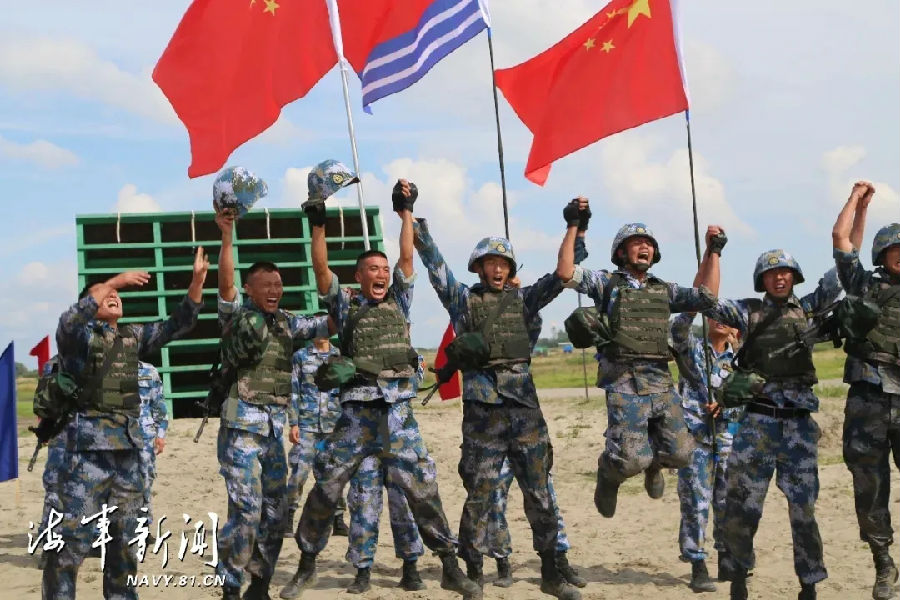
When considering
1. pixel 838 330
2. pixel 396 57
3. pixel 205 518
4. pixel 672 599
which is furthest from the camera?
pixel 205 518

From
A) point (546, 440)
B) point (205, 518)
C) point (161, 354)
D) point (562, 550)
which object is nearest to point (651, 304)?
point (546, 440)

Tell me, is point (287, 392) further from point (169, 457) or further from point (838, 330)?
point (169, 457)

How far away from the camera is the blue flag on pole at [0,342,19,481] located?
11953mm

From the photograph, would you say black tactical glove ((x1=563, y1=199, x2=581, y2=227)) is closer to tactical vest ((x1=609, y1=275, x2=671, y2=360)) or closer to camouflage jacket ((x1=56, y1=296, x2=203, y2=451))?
tactical vest ((x1=609, y1=275, x2=671, y2=360))

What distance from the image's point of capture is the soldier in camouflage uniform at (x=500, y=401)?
8344mm

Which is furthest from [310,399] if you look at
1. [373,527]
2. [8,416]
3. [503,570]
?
[8,416]

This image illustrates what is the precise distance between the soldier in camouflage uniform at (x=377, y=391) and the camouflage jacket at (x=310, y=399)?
2321 millimetres

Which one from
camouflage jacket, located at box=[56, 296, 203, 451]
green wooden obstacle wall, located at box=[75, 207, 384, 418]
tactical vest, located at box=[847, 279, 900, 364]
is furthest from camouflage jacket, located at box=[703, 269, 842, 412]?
green wooden obstacle wall, located at box=[75, 207, 384, 418]

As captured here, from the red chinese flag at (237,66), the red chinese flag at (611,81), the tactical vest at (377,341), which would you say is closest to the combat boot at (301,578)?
the tactical vest at (377,341)

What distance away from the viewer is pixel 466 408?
8.55 meters

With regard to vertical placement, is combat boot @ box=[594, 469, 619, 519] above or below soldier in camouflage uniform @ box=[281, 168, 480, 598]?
below

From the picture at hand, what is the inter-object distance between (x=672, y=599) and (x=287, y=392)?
348 centimetres

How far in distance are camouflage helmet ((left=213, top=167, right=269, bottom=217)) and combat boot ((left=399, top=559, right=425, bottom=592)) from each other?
10.2 feet

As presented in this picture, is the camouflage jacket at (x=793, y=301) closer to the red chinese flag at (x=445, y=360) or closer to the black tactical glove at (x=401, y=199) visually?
the black tactical glove at (x=401, y=199)
